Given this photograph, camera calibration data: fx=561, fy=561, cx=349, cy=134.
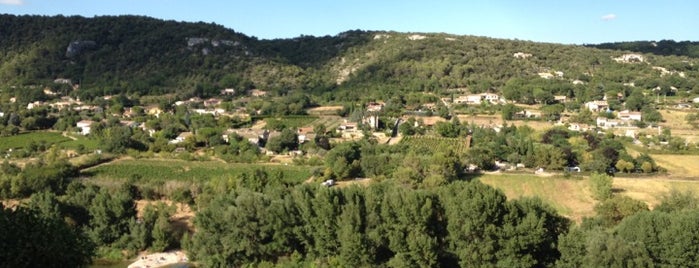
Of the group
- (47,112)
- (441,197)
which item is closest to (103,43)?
(47,112)

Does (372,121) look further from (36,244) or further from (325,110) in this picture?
(36,244)

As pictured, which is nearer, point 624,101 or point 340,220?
point 340,220

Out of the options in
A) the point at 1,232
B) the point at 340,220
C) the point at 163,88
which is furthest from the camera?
the point at 163,88

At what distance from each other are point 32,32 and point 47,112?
30.7 meters

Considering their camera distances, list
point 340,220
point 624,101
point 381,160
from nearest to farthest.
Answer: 1. point 340,220
2. point 381,160
3. point 624,101

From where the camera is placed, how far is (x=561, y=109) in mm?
49312

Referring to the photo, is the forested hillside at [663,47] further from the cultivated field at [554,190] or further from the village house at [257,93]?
the cultivated field at [554,190]

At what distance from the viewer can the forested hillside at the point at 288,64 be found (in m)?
63.1

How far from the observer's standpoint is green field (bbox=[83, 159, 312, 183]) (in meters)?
28.8

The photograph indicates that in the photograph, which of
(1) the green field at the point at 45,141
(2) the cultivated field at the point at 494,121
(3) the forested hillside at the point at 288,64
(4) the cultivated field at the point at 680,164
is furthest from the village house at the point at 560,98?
(1) the green field at the point at 45,141

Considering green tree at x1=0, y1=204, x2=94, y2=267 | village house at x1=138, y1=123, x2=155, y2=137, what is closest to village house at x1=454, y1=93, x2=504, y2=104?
village house at x1=138, y1=123, x2=155, y2=137

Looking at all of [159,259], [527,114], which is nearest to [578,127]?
[527,114]

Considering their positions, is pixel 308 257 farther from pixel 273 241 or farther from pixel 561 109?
pixel 561 109

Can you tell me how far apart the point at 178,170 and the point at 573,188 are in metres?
20.5
